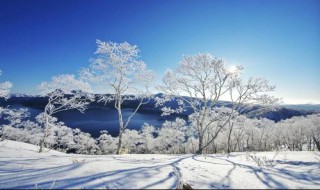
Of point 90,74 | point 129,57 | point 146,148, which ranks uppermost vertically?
point 129,57

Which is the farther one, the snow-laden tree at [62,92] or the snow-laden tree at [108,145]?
the snow-laden tree at [108,145]

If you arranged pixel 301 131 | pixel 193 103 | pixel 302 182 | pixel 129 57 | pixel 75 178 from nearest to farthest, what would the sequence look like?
pixel 75 178
pixel 302 182
pixel 129 57
pixel 193 103
pixel 301 131

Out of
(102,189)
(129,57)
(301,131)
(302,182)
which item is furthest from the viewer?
(301,131)

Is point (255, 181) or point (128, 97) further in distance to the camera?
point (128, 97)

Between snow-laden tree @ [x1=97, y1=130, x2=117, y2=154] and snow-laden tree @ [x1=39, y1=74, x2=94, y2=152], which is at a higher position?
snow-laden tree @ [x1=39, y1=74, x2=94, y2=152]

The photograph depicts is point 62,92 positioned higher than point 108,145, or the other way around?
point 62,92

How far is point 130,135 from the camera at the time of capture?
78.8 meters

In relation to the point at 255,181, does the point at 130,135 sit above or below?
below

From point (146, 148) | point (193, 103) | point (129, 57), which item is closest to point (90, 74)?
point (129, 57)

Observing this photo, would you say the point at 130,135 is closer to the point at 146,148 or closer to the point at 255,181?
the point at 146,148

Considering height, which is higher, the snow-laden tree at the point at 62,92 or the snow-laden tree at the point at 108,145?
the snow-laden tree at the point at 62,92

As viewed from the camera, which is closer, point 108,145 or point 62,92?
point 62,92

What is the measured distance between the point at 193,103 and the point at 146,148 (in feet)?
191

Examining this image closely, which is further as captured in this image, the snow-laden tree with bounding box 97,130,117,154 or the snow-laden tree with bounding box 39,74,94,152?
the snow-laden tree with bounding box 97,130,117,154
